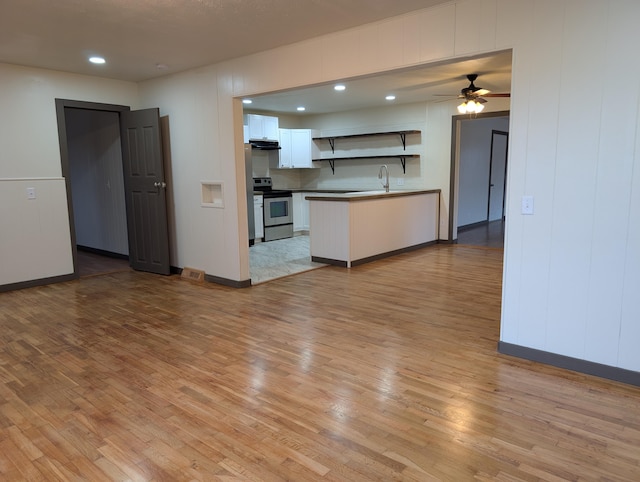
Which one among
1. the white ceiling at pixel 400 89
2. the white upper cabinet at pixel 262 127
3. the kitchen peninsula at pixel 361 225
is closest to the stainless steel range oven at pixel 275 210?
the white upper cabinet at pixel 262 127

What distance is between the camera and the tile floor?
5699 millimetres

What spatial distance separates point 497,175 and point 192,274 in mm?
7866

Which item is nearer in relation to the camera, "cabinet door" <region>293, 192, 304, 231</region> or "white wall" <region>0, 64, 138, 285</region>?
"white wall" <region>0, 64, 138, 285</region>

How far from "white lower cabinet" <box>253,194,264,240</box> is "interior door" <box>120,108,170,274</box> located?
8.13 feet

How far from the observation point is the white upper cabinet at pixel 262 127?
8.08m

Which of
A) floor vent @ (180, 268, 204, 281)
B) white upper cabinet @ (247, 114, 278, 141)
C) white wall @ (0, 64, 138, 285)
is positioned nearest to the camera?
white wall @ (0, 64, 138, 285)

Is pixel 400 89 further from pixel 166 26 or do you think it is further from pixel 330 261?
pixel 166 26

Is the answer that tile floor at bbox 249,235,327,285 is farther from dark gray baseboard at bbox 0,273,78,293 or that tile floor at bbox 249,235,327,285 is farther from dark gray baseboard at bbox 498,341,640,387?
dark gray baseboard at bbox 498,341,640,387

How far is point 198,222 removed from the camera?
17.8 ft

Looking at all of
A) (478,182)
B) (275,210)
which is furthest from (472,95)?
(478,182)

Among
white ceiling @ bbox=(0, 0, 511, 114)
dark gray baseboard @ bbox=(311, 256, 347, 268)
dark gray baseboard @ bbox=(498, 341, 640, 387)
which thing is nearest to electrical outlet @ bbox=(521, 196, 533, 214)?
dark gray baseboard @ bbox=(498, 341, 640, 387)

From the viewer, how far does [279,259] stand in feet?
21.7

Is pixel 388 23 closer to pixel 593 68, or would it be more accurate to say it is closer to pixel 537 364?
pixel 593 68

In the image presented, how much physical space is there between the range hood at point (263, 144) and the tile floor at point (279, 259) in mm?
1798
